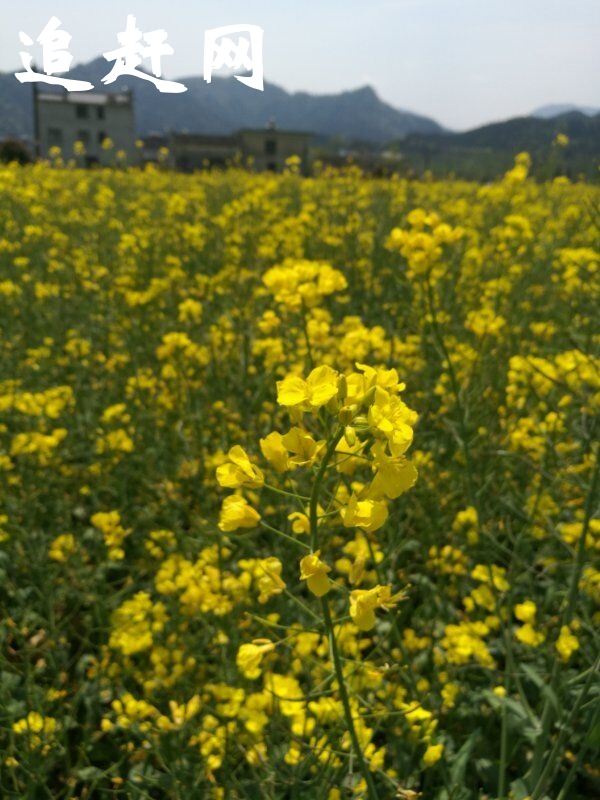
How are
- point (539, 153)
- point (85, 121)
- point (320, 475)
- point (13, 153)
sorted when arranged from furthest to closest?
1. point (85, 121)
2. point (13, 153)
3. point (539, 153)
4. point (320, 475)

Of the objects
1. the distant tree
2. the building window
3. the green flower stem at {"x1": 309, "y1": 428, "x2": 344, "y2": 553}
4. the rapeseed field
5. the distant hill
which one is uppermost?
the building window

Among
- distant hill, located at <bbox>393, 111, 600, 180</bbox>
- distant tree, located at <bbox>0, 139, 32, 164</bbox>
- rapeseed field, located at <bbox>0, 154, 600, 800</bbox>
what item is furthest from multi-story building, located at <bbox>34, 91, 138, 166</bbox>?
rapeseed field, located at <bbox>0, 154, 600, 800</bbox>

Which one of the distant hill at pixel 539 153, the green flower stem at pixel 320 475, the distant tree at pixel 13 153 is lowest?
the green flower stem at pixel 320 475

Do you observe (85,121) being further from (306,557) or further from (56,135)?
(306,557)

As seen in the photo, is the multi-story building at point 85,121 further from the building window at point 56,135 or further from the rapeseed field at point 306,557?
the rapeseed field at point 306,557

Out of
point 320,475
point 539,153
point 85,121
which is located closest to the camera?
point 320,475

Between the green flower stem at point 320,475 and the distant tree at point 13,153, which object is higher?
the distant tree at point 13,153

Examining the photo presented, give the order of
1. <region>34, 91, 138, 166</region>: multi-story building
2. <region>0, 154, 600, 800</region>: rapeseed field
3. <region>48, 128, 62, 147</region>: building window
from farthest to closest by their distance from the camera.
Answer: <region>34, 91, 138, 166</region>: multi-story building
<region>48, 128, 62, 147</region>: building window
<region>0, 154, 600, 800</region>: rapeseed field

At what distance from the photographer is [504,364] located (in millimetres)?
2887

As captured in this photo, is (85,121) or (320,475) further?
(85,121)

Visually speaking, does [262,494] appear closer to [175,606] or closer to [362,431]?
[175,606]

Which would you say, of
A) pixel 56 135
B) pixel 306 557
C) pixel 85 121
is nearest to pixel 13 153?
pixel 56 135

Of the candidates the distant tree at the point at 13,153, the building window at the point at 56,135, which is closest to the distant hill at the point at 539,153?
the distant tree at the point at 13,153

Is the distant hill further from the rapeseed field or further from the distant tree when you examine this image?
the distant tree
